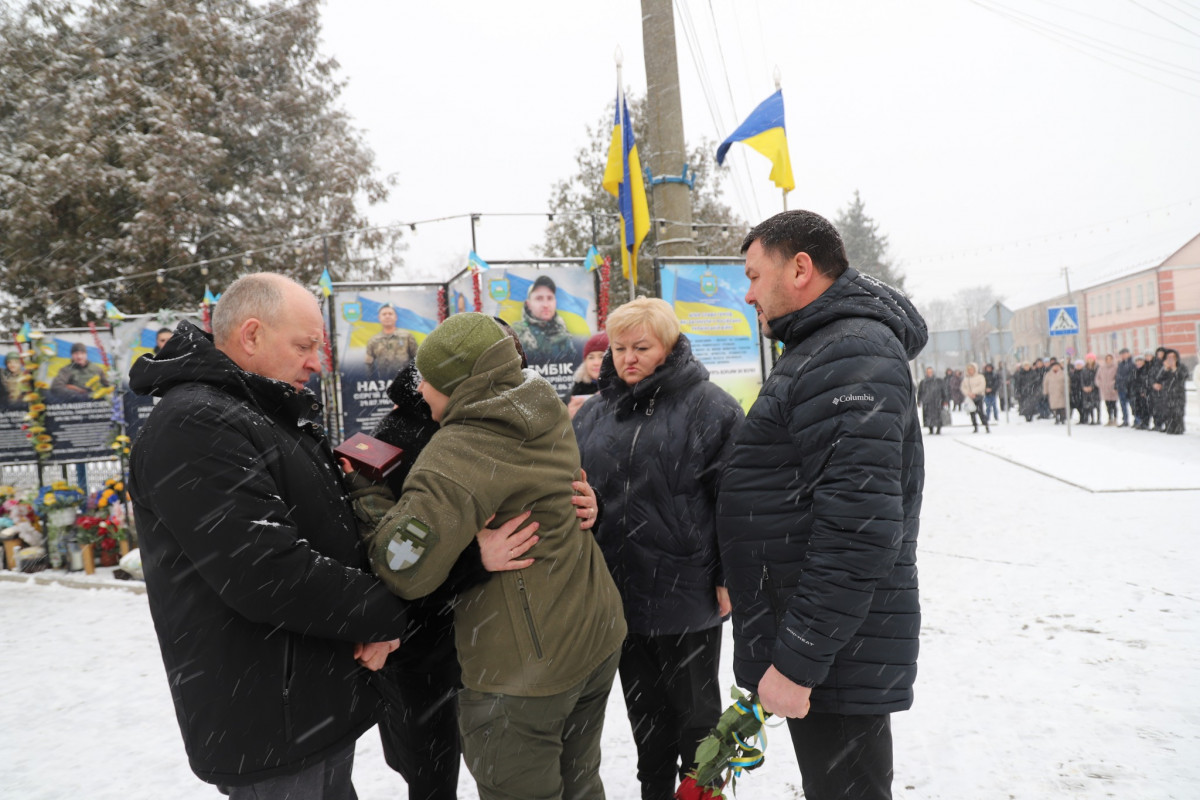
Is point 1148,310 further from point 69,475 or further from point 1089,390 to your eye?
point 69,475

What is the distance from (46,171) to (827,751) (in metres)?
21.4

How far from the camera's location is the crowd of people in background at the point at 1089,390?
16500 millimetres

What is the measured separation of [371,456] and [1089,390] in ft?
79.5

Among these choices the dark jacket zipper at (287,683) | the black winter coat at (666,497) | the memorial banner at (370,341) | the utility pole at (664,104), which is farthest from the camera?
the memorial banner at (370,341)

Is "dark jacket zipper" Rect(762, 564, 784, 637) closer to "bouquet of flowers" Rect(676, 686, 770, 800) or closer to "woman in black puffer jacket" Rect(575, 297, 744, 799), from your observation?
"bouquet of flowers" Rect(676, 686, 770, 800)

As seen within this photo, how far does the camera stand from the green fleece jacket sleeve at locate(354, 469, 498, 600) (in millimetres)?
1734

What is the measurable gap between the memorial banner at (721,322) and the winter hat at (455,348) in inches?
188

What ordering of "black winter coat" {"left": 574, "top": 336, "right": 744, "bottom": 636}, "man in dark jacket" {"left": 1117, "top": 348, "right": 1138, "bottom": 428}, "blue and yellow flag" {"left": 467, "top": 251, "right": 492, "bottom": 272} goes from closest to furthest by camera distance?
"black winter coat" {"left": 574, "top": 336, "right": 744, "bottom": 636}, "blue and yellow flag" {"left": 467, "top": 251, "right": 492, "bottom": 272}, "man in dark jacket" {"left": 1117, "top": 348, "right": 1138, "bottom": 428}

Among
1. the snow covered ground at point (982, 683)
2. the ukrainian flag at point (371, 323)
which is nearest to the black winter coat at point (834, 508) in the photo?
the snow covered ground at point (982, 683)

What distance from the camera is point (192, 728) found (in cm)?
173

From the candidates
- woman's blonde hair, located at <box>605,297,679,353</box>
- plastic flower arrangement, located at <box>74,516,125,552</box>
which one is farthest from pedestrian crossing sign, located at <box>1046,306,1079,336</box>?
plastic flower arrangement, located at <box>74,516,125,552</box>

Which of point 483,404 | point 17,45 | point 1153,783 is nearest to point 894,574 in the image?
point 483,404

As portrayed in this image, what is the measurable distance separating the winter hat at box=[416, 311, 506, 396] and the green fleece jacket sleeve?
270 mm

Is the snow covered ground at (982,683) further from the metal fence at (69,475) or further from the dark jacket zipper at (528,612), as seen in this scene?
the metal fence at (69,475)
